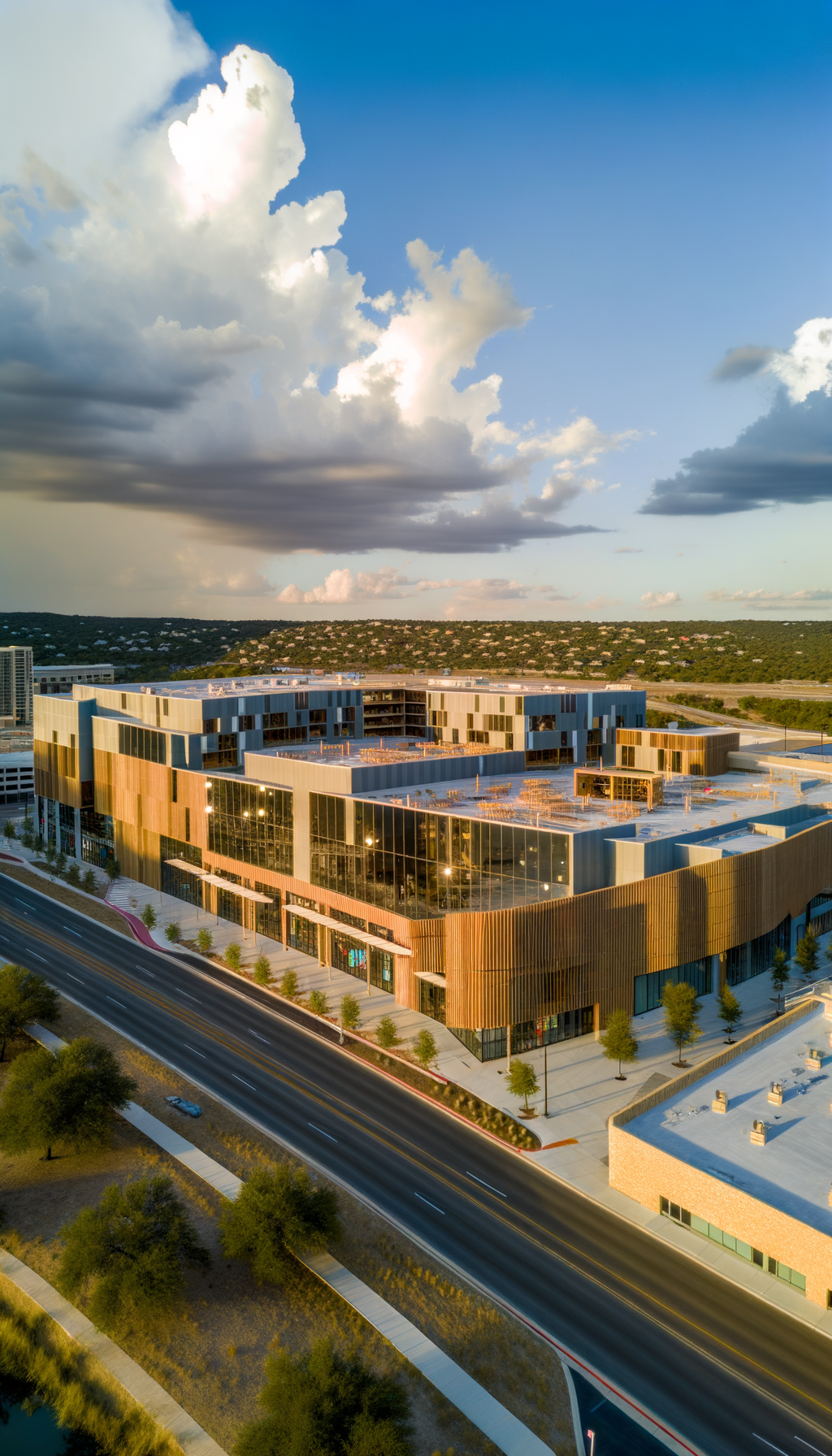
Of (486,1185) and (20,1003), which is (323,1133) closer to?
(486,1185)

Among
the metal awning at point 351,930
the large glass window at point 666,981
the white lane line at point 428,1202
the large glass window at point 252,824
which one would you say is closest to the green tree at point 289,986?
the metal awning at point 351,930

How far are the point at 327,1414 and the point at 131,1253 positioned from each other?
41.3ft

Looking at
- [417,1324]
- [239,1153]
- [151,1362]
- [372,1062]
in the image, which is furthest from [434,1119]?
[151,1362]

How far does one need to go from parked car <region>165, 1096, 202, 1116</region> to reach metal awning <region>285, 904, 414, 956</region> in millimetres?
17226

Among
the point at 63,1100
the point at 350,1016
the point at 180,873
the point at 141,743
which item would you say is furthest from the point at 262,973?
the point at 141,743

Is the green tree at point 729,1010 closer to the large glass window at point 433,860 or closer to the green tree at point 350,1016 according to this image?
the large glass window at point 433,860

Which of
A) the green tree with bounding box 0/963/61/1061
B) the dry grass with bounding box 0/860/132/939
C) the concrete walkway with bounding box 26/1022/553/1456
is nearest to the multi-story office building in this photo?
the dry grass with bounding box 0/860/132/939

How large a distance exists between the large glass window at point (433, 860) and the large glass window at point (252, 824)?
6052mm

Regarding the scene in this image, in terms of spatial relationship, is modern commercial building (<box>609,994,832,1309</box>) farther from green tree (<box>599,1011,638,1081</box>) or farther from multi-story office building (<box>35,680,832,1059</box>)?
multi-story office building (<box>35,680,832,1059</box>)

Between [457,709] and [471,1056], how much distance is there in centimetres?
5669

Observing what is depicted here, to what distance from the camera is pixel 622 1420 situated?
2781cm

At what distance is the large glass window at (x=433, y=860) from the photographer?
56938 millimetres

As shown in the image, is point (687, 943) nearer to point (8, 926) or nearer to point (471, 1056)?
point (471, 1056)

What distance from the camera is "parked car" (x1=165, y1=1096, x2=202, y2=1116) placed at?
4650 centimetres
